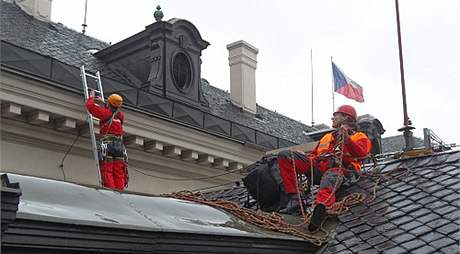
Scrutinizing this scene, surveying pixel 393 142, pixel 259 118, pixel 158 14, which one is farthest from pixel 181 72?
pixel 393 142

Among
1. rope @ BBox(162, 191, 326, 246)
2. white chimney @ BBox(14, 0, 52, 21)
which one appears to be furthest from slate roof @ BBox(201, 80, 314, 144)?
rope @ BBox(162, 191, 326, 246)

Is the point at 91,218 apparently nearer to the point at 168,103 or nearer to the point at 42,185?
the point at 42,185

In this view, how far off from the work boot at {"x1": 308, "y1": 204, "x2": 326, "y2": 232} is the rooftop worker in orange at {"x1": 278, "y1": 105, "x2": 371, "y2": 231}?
51cm

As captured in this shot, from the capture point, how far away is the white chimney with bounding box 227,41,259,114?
19.6 meters

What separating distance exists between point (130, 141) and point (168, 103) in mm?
1531

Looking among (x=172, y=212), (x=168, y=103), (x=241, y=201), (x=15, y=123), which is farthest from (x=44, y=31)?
(x=172, y=212)

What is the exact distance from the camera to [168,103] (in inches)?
538

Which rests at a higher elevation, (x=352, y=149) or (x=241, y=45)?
(x=241, y=45)

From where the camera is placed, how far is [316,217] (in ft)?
19.7

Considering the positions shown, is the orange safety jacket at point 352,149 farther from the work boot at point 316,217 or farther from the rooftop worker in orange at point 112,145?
the rooftop worker in orange at point 112,145

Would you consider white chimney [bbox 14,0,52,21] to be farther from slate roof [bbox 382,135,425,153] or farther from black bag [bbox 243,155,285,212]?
slate roof [bbox 382,135,425,153]

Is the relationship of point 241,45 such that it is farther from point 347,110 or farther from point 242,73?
point 347,110

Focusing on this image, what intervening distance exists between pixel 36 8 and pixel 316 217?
39.3 ft

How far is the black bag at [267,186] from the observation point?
707cm
